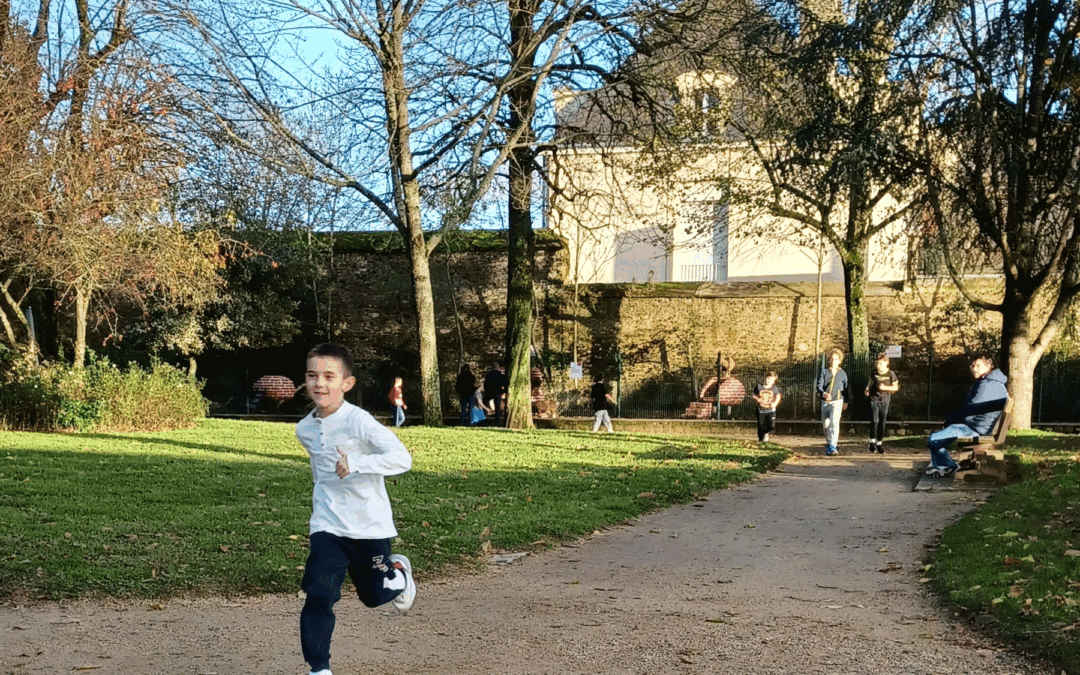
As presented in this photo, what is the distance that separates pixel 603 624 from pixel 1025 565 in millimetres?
3179

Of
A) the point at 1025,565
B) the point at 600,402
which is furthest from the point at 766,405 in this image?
the point at 1025,565

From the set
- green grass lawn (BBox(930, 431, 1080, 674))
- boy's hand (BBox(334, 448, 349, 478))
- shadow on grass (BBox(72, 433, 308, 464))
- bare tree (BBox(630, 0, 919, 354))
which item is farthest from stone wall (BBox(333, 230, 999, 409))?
Result: boy's hand (BBox(334, 448, 349, 478))

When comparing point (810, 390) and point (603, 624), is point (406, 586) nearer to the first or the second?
point (603, 624)

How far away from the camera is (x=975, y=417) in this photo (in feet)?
43.0

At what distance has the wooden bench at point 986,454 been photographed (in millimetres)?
12586

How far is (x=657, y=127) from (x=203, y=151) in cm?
892

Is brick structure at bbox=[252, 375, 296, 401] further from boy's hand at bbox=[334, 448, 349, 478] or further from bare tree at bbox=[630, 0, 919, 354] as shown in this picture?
boy's hand at bbox=[334, 448, 349, 478]

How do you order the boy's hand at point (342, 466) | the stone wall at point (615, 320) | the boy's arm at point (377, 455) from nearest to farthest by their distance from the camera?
the boy's hand at point (342, 466) < the boy's arm at point (377, 455) < the stone wall at point (615, 320)

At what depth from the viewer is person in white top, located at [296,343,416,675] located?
4.88 metres

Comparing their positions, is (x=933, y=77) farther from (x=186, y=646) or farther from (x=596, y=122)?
(x=186, y=646)

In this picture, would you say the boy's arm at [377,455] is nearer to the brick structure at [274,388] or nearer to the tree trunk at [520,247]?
the tree trunk at [520,247]

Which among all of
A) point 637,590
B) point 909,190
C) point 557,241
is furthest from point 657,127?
point 637,590

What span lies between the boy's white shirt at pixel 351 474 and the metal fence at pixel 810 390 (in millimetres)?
21551

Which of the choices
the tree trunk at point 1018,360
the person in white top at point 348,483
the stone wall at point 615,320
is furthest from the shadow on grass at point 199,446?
the stone wall at point 615,320
